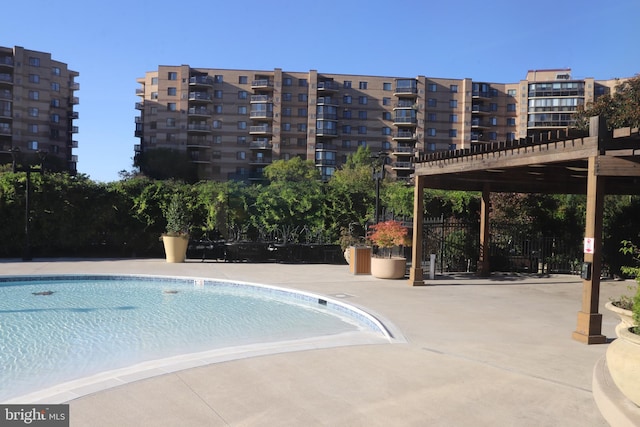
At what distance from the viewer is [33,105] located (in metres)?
69.4

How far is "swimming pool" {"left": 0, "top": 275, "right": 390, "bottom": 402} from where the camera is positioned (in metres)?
6.25

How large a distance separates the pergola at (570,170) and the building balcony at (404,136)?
61412 millimetres

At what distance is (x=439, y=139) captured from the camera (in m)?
76.1

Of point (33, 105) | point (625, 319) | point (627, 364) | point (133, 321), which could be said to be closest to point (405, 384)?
point (627, 364)

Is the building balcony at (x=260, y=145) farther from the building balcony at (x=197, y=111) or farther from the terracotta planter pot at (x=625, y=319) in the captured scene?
the terracotta planter pot at (x=625, y=319)

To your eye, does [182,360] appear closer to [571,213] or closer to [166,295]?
[166,295]

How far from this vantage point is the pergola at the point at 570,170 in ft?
22.7

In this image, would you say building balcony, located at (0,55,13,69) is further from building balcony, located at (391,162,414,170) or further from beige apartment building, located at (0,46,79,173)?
building balcony, located at (391,162,414,170)

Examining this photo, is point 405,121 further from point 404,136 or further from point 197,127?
point 197,127

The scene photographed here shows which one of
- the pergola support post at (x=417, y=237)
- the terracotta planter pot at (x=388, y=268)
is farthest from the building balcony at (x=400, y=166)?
the pergola support post at (x=417, y=237)

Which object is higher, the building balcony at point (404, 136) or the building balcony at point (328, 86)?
the building balcony at point (328, 86)

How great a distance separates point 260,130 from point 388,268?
60.9 metres

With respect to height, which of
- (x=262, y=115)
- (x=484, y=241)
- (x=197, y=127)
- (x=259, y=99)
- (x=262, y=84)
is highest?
(x=262, y=84)

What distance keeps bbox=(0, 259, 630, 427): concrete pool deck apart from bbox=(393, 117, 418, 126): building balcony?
6751 centimetres
